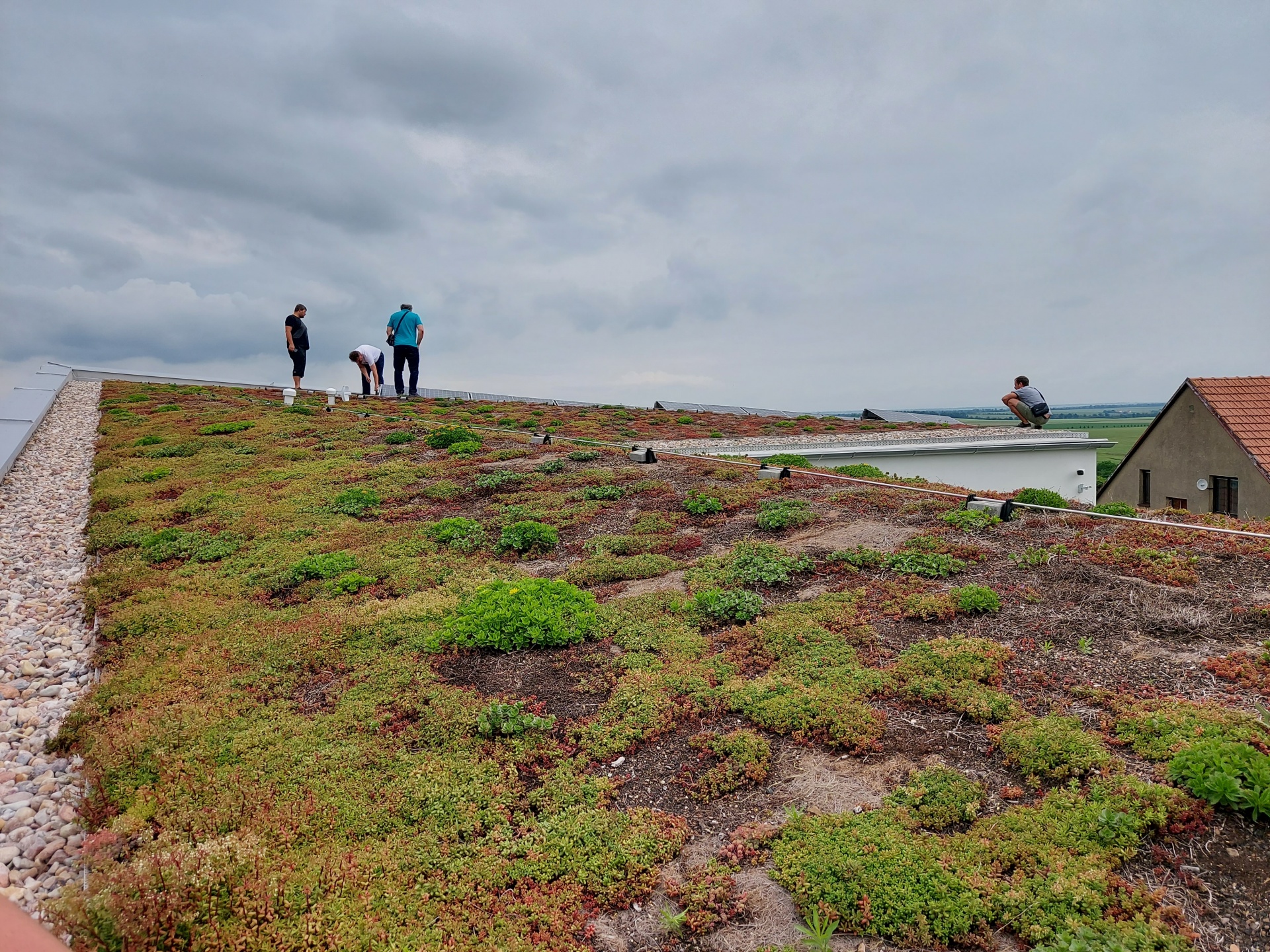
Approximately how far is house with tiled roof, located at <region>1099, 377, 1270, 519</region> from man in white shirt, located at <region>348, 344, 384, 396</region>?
87.8 ft

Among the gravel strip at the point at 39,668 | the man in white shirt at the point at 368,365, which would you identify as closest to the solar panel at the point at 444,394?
the man in white shirt at the point at 368,365

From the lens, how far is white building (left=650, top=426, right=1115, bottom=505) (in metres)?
16.6

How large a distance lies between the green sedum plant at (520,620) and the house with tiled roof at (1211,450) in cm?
2317

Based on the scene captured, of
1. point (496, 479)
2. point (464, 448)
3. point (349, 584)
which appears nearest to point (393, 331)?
point (464, 448)

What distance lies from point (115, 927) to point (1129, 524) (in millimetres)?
8880

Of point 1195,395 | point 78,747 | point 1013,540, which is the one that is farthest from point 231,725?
point 1195,395

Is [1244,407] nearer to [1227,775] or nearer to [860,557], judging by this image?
[860,557]

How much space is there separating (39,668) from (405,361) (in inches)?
766

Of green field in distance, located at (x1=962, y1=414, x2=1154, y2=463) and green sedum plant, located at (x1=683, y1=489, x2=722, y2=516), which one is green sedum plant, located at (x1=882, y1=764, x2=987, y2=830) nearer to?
green sedum plant, located at (x1=683, y1=489, x2=722, y2=516)

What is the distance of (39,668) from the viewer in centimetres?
593

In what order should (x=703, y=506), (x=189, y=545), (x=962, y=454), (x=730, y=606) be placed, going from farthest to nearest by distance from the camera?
(x=962, y=454), (x=703, y=506), (x=189, y=545), (x=730, y=606)

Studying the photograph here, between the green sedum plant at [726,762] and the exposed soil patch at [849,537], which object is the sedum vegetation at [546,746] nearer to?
the green sedum plant at [726,762]

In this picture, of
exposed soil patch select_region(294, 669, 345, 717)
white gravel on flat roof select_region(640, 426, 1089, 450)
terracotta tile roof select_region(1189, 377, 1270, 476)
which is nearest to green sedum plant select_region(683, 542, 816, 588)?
exposed soil patch select_region(294, 669, 345, 717)

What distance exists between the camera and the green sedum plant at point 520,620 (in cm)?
591
